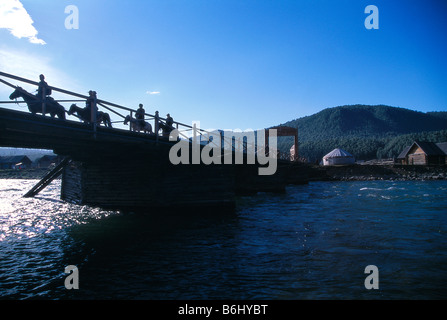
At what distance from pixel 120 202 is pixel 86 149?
194 inches

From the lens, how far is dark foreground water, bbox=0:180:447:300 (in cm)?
652

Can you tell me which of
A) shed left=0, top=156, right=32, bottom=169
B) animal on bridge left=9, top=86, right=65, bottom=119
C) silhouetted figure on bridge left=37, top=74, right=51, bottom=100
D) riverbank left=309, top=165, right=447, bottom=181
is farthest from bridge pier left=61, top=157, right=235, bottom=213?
shed left=0, top=156, right=32, bottom=169

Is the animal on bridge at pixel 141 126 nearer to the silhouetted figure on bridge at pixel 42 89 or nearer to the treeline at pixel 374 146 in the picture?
the silhouetted figure on bridge at pixel 42 89

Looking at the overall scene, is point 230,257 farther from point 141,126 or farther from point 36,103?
point 141,126

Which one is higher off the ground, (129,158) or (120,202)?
(129,158)

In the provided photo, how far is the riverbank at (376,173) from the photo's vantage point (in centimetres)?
6162

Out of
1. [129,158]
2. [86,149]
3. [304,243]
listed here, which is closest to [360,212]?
[304,243]

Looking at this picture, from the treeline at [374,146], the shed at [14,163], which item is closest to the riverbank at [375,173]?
the treeline at [374,146]

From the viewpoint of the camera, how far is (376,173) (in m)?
64.9

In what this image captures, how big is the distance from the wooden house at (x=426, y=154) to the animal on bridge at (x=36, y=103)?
88.8m

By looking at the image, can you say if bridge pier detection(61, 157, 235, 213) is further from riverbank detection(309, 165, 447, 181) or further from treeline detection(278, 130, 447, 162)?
treeline detection(278, 130, 447, 162)

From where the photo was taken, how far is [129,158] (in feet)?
59.2

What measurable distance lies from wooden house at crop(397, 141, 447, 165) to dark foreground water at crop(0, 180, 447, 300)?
243 feet
